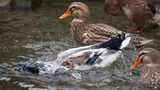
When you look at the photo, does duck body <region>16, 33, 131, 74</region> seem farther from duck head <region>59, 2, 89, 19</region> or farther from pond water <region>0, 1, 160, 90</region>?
duck head <region>59, 2, 89, 19</region>

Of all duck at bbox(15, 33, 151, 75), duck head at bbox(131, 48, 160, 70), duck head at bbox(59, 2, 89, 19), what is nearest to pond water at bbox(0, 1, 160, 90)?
duck at bbox(15, 33, 151, 75)

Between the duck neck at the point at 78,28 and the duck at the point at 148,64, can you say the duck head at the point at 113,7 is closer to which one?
the duck neck at the point at 78,28

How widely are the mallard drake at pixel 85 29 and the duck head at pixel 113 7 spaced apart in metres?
0.98

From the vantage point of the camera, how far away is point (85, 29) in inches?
404

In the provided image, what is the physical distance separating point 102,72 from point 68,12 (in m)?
2.55

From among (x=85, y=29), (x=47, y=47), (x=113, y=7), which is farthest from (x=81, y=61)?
(x=113, y=7)

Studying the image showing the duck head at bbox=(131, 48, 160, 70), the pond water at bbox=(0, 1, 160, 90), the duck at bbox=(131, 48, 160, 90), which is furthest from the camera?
the duck head at bbox=(131, 48, 160, 70)

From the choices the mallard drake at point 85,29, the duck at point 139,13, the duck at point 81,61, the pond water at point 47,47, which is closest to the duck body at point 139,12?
the duck at point 139,13

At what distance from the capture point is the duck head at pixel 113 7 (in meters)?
11.5

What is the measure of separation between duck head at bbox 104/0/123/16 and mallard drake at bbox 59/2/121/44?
983 mm

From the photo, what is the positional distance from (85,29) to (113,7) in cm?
141

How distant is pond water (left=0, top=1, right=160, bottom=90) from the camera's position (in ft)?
25.3

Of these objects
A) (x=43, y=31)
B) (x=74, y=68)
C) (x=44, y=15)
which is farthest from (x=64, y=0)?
(x=74, y=68)

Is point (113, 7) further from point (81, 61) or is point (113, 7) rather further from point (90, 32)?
point (81, 61)
